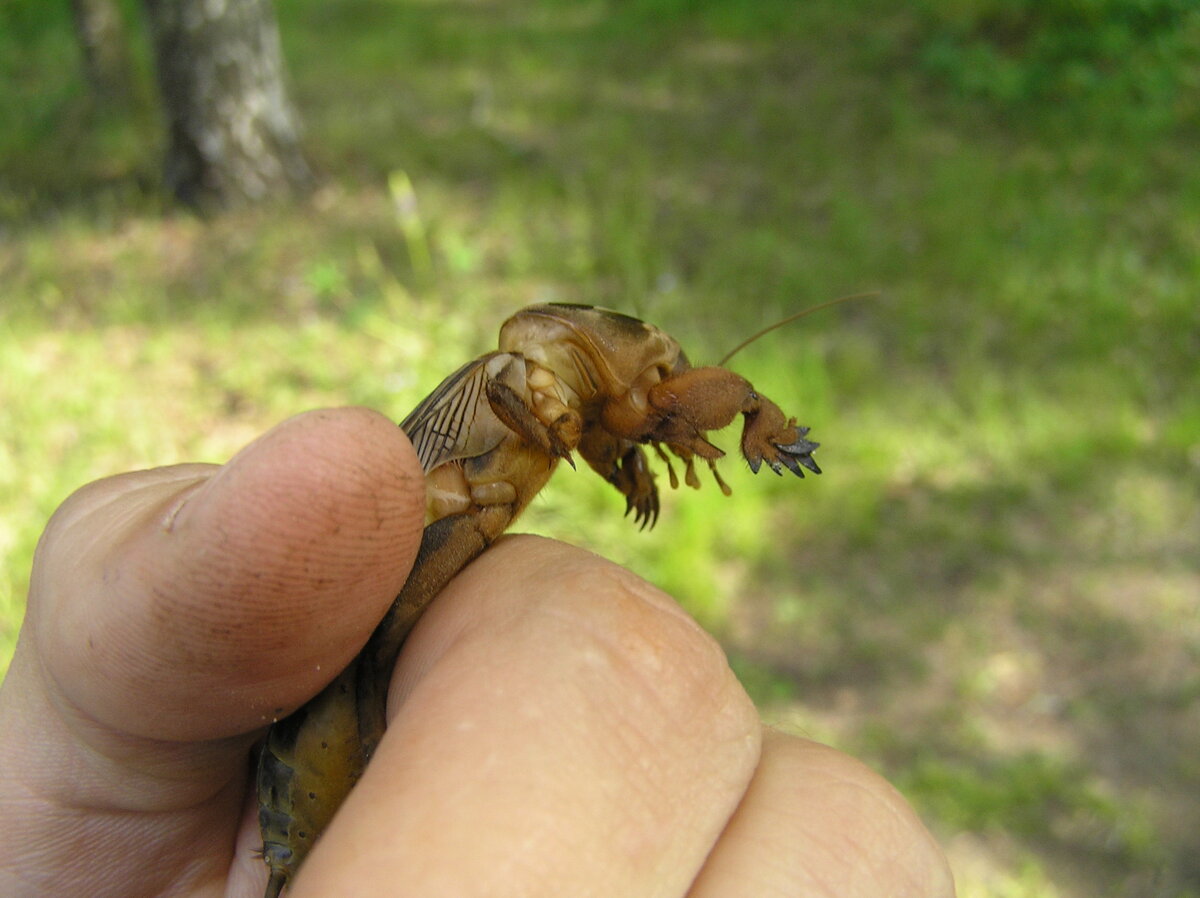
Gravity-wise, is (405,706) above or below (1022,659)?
above

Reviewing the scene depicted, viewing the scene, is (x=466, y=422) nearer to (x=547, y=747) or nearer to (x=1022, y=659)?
(x=547, y=747)

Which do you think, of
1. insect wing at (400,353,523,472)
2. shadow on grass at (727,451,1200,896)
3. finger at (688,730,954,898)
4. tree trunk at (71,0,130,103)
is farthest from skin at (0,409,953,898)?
tree trunk at (71,0,130,103)

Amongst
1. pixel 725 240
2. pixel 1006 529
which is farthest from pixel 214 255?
pixel 1006 529

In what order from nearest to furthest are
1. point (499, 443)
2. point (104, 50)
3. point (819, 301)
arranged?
1. point (499, 443)
2. point (819, 301)
3. point (104, 50)

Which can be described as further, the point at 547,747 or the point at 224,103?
the point at 224,103

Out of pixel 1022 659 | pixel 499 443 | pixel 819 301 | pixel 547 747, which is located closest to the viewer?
pixel 547 747

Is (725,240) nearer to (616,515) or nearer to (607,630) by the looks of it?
(616,515)

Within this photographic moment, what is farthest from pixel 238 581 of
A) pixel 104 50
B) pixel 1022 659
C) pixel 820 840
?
pixel 104 50

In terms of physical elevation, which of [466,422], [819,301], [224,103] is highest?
[466,422]
